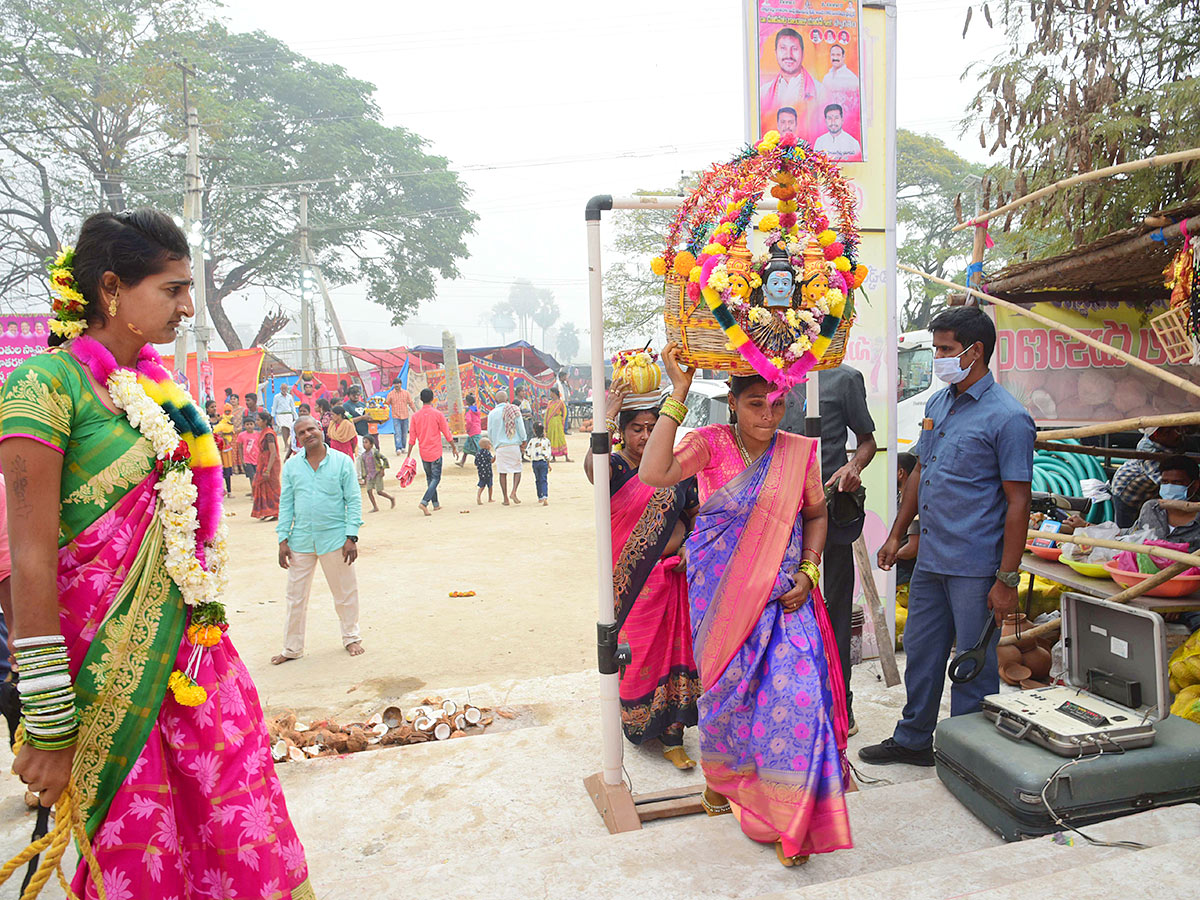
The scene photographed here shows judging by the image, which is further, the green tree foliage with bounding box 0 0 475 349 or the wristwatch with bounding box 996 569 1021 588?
the green tree foliage with bounding box 0 0 475 349

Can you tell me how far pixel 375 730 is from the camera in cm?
468

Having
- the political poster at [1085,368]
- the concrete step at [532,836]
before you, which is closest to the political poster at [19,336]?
the concrete step at [532,836]

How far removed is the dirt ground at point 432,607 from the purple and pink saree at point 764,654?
9.92 ft

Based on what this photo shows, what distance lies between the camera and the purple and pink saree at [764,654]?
2.79m

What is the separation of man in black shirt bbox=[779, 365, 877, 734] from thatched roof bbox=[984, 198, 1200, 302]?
184cm

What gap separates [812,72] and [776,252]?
2.60 metres

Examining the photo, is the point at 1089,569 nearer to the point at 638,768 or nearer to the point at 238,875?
the point at 638,768

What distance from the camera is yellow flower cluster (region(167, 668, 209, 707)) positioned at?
211cm

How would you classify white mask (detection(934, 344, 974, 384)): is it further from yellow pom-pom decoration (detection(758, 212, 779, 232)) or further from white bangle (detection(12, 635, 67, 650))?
white bangle (detection(12, 635, 67, 650))

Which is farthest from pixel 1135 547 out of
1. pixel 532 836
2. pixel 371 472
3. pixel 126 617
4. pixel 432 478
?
pixel 371 472

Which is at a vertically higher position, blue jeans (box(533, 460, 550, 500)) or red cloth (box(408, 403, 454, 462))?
red cloth (box(408, 403, 454, 462))

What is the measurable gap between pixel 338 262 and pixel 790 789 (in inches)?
1526

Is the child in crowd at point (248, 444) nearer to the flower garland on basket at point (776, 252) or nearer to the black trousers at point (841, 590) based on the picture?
the black trousers at point (841, 590)

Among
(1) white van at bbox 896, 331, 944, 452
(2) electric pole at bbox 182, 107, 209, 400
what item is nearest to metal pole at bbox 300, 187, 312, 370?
(2) electric pole at bbox 182, 107, 209, 400
